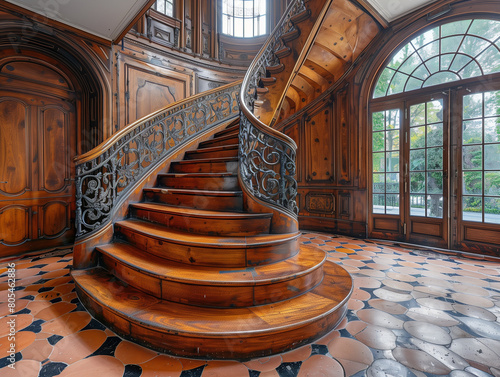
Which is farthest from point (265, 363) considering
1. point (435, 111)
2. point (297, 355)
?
point (435, 111)

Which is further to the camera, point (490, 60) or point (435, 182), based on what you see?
point (435, 182)

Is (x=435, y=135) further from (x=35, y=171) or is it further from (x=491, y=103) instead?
(x=35, y=171)

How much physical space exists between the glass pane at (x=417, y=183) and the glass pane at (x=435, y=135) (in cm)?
48

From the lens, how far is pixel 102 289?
1.79 meters

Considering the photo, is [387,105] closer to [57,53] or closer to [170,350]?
[170,350]

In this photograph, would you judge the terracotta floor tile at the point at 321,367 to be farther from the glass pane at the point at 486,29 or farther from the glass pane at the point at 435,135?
the glass pane at the point at 486,29

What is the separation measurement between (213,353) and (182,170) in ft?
7.68

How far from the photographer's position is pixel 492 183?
3.19 m

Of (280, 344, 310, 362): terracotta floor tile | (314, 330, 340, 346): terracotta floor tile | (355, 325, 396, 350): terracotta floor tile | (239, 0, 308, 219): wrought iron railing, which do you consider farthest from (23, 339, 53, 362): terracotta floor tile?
(355, 325, 396, 350): terracotta floor tile

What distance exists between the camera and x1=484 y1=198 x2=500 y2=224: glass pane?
10.3 feet

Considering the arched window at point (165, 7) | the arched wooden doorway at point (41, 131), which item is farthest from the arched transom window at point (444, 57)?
the arched wooden doorway at point (41, 131)

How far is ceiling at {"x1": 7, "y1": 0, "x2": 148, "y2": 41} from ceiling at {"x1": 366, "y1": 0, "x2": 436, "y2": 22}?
11.1 feet

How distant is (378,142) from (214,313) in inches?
157

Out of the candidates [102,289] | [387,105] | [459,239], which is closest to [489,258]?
[459,239]
